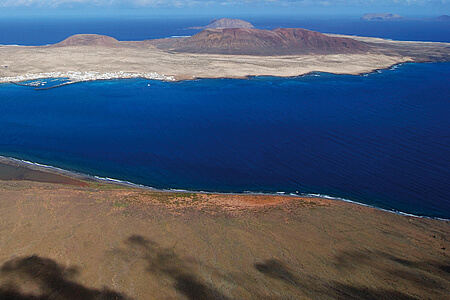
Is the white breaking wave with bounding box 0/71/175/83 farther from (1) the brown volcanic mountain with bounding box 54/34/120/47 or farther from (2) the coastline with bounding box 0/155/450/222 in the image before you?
(1) the brown volcanic mountain with bounding box 54/34/120/47

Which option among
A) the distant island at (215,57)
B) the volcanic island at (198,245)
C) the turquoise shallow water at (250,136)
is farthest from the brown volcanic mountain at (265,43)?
the volcanic island at (198,245)

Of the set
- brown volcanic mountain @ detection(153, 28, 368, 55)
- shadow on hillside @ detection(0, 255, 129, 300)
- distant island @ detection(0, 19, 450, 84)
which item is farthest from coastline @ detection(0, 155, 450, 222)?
brown volcanic mountain @ detection(153, 28, 368, 55)

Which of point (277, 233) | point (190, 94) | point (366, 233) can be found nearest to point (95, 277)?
point (277, 233)

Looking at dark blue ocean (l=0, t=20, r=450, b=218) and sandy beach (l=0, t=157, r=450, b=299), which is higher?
dark blue ocean (l=0, t=20, r=450, b=218)

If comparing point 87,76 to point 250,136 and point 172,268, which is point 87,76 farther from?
point 172,268

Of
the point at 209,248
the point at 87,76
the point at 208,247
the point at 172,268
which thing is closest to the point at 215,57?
the point at 87,76

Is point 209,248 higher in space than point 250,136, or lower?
lower

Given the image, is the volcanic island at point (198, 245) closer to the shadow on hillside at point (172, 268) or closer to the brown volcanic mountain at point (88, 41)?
the shadow on hillside at point (172, 268)
